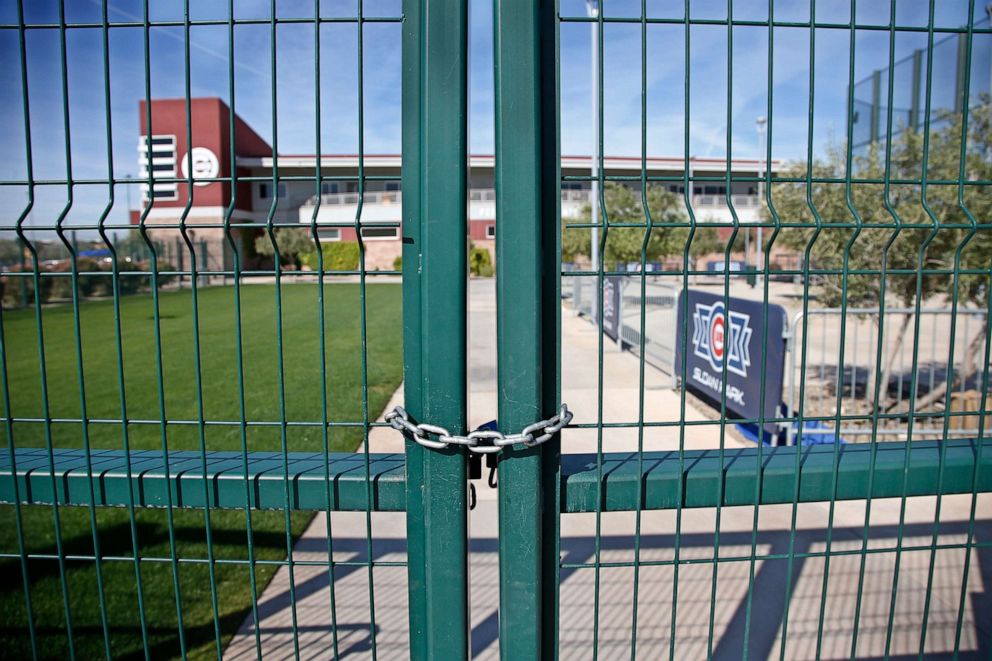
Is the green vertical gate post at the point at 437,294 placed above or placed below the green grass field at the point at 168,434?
above

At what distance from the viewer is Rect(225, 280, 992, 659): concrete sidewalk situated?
3.27m

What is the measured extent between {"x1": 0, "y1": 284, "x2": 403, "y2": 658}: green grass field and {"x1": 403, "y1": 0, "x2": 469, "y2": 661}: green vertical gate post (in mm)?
571

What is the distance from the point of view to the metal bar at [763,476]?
5.45 ft

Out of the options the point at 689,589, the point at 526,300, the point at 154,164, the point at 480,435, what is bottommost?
the point at 689,589

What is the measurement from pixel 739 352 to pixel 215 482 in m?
5.71

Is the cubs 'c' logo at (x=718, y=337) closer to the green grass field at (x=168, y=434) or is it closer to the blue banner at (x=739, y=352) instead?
the blue banner at (x=739, y=352)

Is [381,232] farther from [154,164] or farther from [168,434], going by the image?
[168,434]

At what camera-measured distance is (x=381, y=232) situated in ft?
5.19

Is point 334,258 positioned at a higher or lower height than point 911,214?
lower

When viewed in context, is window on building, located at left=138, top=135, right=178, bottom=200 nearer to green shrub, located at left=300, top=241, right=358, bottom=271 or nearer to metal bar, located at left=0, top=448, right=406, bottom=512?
green shrub, located at left=300, top=241, right=358, bottom=271

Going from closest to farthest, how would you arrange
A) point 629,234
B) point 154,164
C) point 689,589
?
point 154,164 < point 689,589 < point 629,234

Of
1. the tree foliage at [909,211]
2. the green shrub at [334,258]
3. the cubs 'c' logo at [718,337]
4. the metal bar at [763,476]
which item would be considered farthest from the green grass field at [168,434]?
the tree foliage at [909,211]

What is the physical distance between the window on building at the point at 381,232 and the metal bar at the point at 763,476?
0.68 meters

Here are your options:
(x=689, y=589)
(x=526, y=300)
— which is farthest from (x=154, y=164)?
(x=689, y=589)
